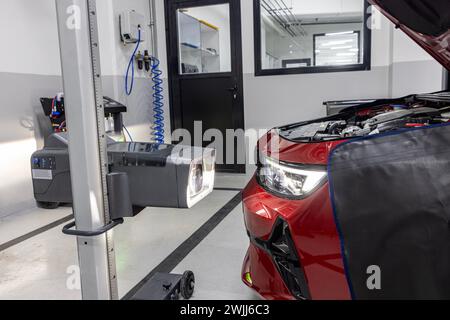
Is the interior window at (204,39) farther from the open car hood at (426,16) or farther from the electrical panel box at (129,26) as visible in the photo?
the open car hood at (426,16)

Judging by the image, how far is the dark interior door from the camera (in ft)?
16.5

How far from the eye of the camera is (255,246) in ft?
4.76

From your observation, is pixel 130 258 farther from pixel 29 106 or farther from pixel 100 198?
pixel 29 106

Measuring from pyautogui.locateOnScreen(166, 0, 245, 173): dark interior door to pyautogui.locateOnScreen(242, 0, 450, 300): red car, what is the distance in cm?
348

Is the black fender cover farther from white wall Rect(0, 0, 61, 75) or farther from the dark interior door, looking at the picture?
the dark interior door

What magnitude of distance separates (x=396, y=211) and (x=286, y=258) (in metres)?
0.38

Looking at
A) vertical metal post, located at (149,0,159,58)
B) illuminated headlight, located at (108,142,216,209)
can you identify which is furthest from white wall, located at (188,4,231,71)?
illuminated headlight, located at (108,142,216,209)

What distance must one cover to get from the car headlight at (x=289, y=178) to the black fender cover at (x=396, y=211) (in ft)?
0.20

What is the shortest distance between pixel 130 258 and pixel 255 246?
1195 millimetres

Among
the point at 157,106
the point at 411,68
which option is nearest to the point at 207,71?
the point at 157,106

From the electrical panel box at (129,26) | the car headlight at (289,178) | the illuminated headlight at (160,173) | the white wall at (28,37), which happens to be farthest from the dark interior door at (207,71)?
the illuminated headlight at (160,173)

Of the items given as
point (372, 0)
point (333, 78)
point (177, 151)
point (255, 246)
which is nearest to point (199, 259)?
point (255, 246)

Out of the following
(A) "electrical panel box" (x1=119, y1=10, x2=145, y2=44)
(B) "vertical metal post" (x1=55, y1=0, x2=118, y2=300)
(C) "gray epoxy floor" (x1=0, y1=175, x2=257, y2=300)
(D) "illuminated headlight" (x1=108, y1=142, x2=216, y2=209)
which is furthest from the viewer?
(A) "electrical panel box" (x1=119, y1=10, x2=145, y2=44)

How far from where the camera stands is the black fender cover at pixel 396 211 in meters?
1.08
